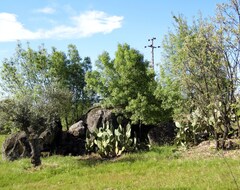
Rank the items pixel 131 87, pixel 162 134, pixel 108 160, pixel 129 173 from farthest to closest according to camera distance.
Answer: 1. pixel 131 87
2. pixel 162 134
3. pixel 108 160
4. pixel 129 173

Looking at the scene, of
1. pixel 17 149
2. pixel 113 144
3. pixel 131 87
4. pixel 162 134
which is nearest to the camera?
pixel 113 144

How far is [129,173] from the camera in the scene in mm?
12328

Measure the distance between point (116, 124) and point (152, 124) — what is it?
2116mm

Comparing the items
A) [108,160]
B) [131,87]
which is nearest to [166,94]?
[131,87]

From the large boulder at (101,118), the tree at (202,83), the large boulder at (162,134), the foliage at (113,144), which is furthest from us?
the large boulder at (101,118)

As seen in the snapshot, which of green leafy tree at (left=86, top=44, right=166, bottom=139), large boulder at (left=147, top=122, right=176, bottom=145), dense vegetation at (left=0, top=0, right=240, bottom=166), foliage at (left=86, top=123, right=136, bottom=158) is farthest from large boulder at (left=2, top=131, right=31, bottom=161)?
large boulder at (left=147, top=122, right=176, bottom=145)

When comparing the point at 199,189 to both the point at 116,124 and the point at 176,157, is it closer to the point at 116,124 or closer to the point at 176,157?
the point at 176,157

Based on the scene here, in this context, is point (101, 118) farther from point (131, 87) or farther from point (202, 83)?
point (202, 83)

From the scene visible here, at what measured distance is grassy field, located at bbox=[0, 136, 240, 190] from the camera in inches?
388

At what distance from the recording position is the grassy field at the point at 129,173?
9859 millimetres

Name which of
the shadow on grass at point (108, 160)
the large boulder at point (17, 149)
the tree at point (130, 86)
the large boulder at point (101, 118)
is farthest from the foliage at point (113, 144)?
the large boulder at point (17, 149)

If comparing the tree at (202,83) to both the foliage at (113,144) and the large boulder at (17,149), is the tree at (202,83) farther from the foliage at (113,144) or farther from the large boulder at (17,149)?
the large boulder at (17,149)

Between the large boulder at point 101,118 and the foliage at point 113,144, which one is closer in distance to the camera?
the foliage at point 113,144

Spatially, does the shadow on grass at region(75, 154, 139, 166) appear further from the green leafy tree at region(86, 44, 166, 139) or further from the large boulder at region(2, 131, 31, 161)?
the green leafy tree at region(86, 44, 166, 139)
